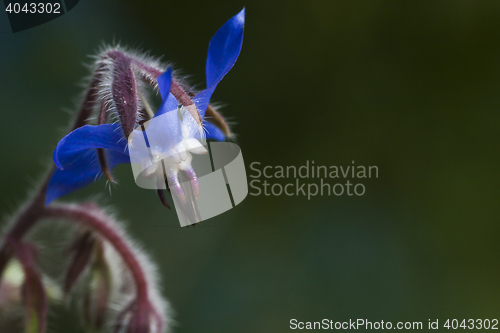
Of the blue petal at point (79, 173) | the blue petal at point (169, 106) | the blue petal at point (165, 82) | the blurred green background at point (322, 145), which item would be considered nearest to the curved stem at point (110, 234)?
the blue petal at point (79, 173)

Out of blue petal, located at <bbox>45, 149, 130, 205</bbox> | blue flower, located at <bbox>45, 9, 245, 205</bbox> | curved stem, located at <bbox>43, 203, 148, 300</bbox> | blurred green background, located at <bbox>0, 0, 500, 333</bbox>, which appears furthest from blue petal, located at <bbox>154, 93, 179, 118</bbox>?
blurred green background, located at <bbox>0, 0, 500, 333</bbox>

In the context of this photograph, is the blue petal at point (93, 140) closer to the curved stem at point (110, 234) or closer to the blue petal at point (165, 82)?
the blue petal at point (165, 82)

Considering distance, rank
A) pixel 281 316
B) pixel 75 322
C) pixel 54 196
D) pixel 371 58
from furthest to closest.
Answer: pixel 371 58 < pixel 281 316 < pixel 75 322 < pixel 54 196

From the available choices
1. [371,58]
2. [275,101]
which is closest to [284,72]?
[275,101]

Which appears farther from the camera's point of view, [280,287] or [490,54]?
[490,54]

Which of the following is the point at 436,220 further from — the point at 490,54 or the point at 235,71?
the point at 235,71

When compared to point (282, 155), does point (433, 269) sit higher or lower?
lower

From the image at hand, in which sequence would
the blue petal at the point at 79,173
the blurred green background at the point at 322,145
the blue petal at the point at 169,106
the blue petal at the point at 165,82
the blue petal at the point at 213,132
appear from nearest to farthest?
1. the blue petal at the point at 165,82
2. the blue petal at the point at 169,106
3. the blue petal at the point at 79,173
4. the blue petal at the point at 213,132
5. the blurred green background at the point at 322,145
